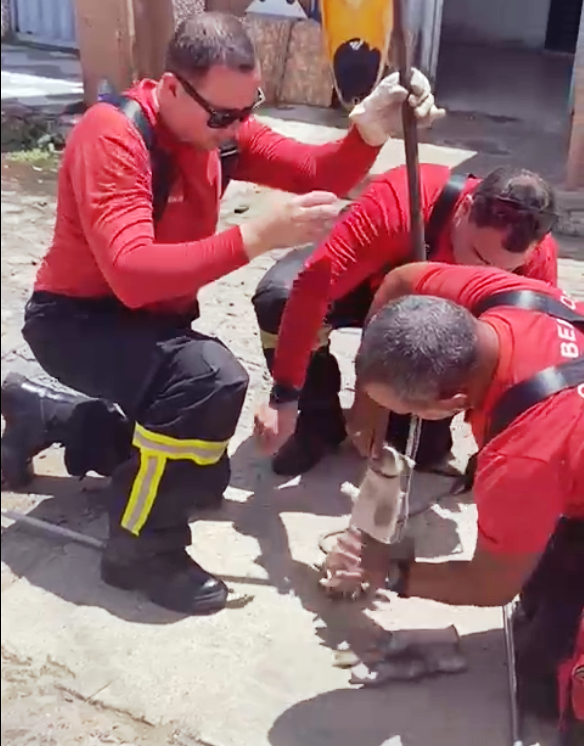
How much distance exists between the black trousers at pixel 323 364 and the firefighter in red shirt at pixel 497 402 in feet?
2.66

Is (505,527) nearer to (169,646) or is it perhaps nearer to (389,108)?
(169,646)

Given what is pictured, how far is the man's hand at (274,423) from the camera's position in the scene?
2703 millimetres

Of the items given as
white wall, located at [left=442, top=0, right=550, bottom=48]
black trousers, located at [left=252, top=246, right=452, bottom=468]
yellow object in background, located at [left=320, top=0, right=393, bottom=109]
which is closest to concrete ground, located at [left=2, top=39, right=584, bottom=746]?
black trousers, located at [left=252, top=246, right=452, bottom=468]

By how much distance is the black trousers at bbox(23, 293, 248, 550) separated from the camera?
253cm

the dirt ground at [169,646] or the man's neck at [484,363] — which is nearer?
→ the man's neck at [484,363]

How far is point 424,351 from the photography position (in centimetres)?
198

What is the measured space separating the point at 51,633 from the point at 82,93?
1325mm

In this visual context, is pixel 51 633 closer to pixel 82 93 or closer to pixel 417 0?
pixel 82 93

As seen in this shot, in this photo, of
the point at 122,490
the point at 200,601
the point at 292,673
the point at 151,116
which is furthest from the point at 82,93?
the point at 292,673

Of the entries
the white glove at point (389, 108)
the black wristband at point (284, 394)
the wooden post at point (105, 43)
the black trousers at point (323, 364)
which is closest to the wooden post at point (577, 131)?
the black trousers at point (323, 364)

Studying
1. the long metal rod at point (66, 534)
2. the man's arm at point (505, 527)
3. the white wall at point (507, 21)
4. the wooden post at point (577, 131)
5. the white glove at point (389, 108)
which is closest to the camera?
the man's arm at point (505, 527)

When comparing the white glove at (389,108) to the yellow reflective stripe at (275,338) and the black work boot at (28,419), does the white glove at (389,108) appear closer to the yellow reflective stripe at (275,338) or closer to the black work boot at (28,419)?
the yellow reflective stripe at (275,338)

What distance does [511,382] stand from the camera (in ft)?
6.72

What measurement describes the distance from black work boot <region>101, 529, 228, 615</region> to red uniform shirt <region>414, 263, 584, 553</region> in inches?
31.2
